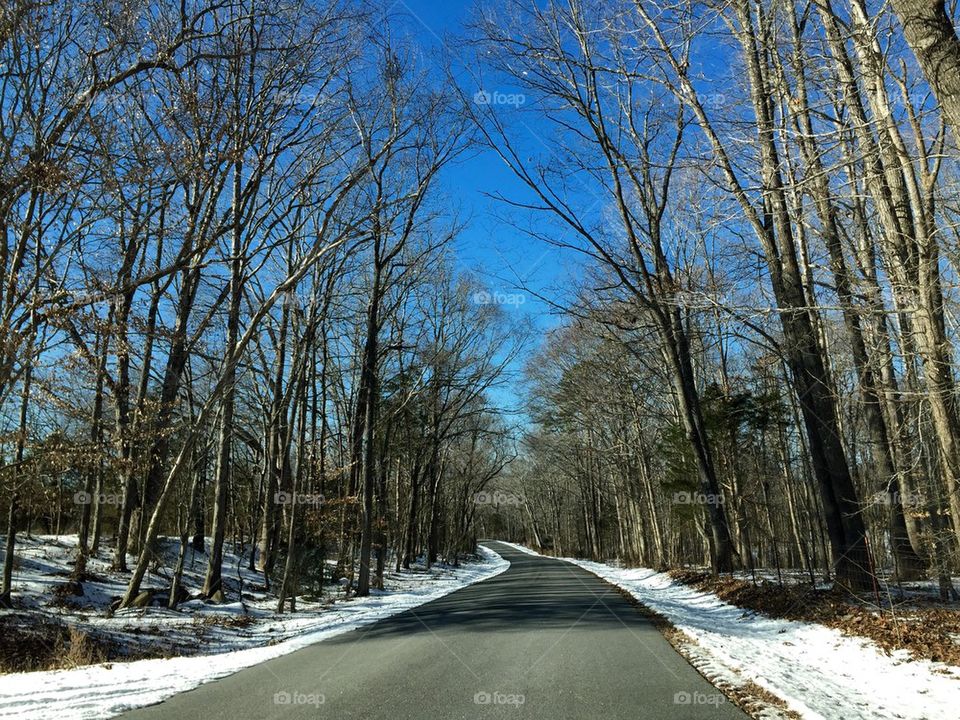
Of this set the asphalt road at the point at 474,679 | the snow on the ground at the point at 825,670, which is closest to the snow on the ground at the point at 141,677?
the asphalt road at the point at 474,679

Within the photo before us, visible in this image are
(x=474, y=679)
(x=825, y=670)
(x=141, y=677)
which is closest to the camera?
(x=474, y=679)

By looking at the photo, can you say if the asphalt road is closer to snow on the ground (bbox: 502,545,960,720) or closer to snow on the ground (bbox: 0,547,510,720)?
snow on the ground (bbox: 0,547,510,720)

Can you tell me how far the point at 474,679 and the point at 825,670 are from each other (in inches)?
162

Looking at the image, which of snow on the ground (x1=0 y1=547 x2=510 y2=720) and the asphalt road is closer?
the asphalt road

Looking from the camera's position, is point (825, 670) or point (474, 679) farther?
point (825, 670)

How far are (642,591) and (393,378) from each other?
14.4 meters

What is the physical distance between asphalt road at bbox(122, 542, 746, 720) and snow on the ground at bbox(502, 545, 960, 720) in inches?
24.6

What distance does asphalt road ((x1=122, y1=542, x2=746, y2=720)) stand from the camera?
5496 millimetres

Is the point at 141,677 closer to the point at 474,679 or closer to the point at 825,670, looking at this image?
the point at 474,679

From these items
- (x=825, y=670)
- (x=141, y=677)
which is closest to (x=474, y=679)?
(x=141, y=677)

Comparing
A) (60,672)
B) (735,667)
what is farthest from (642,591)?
(60,672)

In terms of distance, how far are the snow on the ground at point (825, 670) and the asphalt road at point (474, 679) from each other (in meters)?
0.63

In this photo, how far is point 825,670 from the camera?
7.54 meters

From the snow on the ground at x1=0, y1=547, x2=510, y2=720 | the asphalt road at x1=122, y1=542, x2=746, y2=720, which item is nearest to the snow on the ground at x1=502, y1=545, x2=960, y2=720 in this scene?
the asphalt road at x1=122, y1=542, x2=746, y2=720
